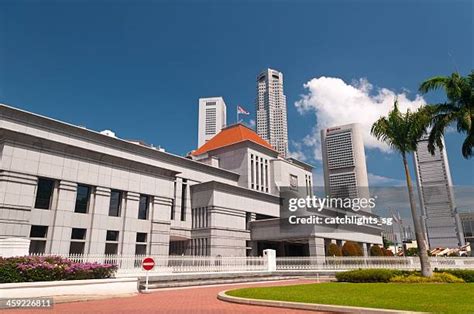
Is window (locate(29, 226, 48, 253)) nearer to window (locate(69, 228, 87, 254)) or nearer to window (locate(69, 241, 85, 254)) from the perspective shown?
window (locate(69, 228, 87, 254))

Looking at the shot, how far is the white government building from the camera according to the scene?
2434 cm

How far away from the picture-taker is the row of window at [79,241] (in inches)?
955

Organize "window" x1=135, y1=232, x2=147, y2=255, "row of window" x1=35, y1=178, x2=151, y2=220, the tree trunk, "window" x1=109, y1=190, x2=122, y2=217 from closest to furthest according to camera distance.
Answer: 1. the tree trunk
2. "row of window" x1=35, y1=178, x2=151, y2=220
3. "window" x1=109, y1=190, x2=122, y2=217
4. "window" x1=135, y1=232, x2=147, y2=255

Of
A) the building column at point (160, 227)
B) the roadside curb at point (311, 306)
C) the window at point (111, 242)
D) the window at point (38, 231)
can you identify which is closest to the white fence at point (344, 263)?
the building column at point (160, 227)

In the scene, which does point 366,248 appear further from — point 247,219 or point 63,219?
point 63,219

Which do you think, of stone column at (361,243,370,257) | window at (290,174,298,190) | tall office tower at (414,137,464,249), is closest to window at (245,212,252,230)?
window at (290,174,298,190)

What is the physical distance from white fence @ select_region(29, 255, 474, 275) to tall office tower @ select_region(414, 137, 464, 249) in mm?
154013

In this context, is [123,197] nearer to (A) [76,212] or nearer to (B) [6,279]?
(A) [76,212]

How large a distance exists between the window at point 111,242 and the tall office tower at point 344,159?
355 ft

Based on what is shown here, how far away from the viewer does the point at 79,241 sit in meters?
26.3

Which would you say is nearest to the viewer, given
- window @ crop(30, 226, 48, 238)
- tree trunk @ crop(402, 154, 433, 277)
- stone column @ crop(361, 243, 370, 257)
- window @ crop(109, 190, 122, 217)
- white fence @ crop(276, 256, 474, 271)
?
tree trunk @ crop(402, 154, 433, 277)

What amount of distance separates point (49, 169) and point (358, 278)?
78.4 feet

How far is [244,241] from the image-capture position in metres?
39.8

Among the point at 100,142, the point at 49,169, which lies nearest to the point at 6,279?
the point at 49,169
